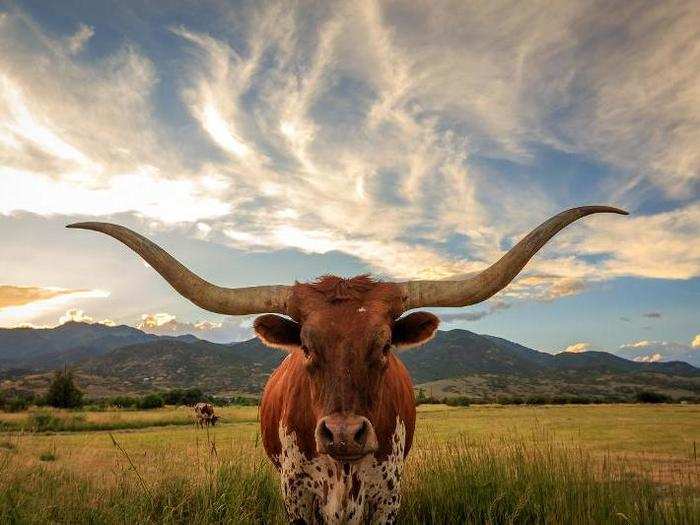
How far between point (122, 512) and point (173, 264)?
12.9 feet

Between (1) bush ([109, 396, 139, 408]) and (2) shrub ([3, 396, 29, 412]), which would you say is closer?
(2) shrub ([3, 396, 29, 412])

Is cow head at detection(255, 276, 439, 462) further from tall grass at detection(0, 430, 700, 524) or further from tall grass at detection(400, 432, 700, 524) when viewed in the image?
tall grass at detection(400, 432, 700, 524)

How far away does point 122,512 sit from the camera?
252 inches

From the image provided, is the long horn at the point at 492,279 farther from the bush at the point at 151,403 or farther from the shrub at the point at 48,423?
the bush at the point at 151,403

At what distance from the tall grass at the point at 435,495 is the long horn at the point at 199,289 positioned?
307 cm

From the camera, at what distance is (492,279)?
4.38 metres

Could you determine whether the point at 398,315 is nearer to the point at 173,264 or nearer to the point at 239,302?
the point at 239,302

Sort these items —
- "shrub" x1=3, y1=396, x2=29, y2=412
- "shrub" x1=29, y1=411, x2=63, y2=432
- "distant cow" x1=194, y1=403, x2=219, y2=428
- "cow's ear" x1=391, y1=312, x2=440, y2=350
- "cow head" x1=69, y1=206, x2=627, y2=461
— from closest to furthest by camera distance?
"cow head" x1=69, y1=206, x2=627, y2=461 < "cow's ear" x1=391, y1=312, x2=440, y2=350 < "distant cow" x1=194, y1=403, x2=219, y2=428 < "shrub" x1=29, y1=411, x2=63, y2=432 < "shrub" x1=3, y1=396, x2=29, y2=412

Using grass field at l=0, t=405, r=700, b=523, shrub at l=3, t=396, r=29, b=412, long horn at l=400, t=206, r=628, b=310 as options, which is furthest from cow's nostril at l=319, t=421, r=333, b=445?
shrub at l=3, t=396, r=29, b=412

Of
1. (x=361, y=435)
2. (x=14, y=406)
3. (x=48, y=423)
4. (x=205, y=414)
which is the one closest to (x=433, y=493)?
(x=361, y=435)

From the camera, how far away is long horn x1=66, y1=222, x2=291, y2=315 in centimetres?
440

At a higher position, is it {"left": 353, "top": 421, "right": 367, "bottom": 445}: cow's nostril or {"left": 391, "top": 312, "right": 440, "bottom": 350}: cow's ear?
{"left": 391, "top": 312, "right": 440, "bottom": 350}: cow's ear

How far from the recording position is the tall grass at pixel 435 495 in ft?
20.4

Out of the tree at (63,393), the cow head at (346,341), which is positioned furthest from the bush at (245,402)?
the cow head at (346,341)
